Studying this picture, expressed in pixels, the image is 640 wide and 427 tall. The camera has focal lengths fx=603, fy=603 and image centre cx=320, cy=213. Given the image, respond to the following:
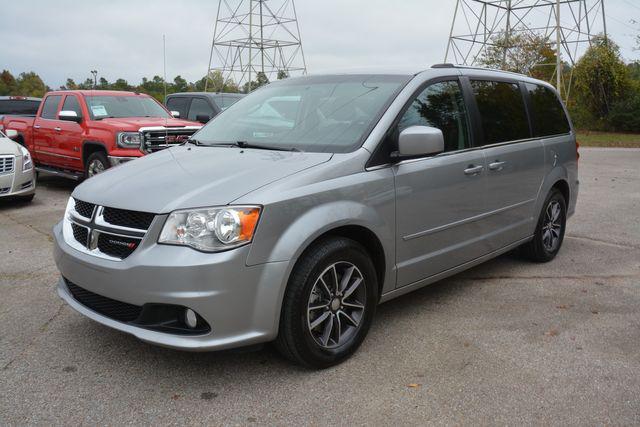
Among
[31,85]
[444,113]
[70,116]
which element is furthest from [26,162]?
[31,85]

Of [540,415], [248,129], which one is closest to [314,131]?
[248,129]

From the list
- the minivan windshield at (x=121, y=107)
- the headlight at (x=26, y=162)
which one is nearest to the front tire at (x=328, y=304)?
the headlight at (x=26, y=162)

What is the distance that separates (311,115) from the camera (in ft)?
13.6

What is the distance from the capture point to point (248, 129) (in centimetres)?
439

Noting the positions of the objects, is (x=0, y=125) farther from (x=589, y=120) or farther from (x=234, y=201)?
(x=589, y=120)

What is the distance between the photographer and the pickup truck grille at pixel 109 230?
3158mm

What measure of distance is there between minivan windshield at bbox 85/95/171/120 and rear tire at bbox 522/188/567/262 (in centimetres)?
716

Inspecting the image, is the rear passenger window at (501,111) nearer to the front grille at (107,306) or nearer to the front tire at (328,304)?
the front tire at (328,304)

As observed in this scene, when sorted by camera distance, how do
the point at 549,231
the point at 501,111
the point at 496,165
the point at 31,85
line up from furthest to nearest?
the point at 31,85
the point at 549,231
the point at 501,111
the point at 496,165

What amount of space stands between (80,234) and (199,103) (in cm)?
947

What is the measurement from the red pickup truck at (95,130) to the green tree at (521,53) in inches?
1351

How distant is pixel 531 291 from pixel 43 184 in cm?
1014

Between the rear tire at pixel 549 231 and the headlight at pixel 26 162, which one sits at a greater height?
the headlight at pixel 26 162

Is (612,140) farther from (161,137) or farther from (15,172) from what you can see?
(15,172)
